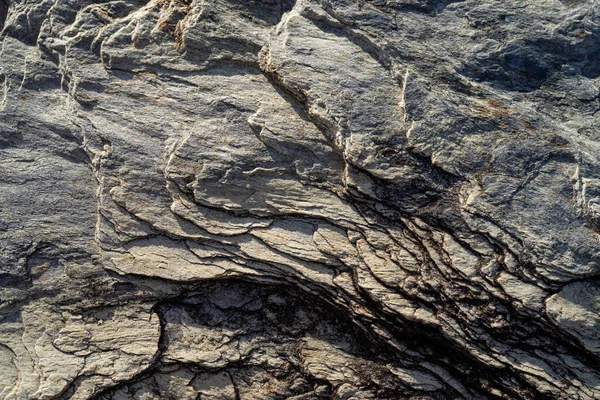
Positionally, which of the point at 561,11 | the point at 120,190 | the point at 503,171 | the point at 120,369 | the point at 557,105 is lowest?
the point at 120,369

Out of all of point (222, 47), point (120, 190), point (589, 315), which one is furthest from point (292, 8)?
point (589, 315)

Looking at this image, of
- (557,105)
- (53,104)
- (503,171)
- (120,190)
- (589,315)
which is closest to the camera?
(589,315)

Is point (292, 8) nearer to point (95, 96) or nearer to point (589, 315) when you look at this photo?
point (95, 96)

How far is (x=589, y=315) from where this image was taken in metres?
7.07

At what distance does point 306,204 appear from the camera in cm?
827

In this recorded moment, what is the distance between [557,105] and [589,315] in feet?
11.1

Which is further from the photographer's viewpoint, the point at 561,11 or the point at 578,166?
the point at 561,11

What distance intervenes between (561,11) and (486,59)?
1642 millimetres

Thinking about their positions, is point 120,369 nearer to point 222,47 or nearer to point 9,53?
point 222,47

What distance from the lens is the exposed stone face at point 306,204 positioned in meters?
7.48

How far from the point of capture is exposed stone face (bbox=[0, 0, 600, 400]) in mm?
7484

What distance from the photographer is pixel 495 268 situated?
7379mm

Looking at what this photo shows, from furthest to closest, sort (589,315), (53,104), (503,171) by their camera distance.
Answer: (53,104) < (503,171) < (589,315)

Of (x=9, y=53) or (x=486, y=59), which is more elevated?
(x=486, y=59)
